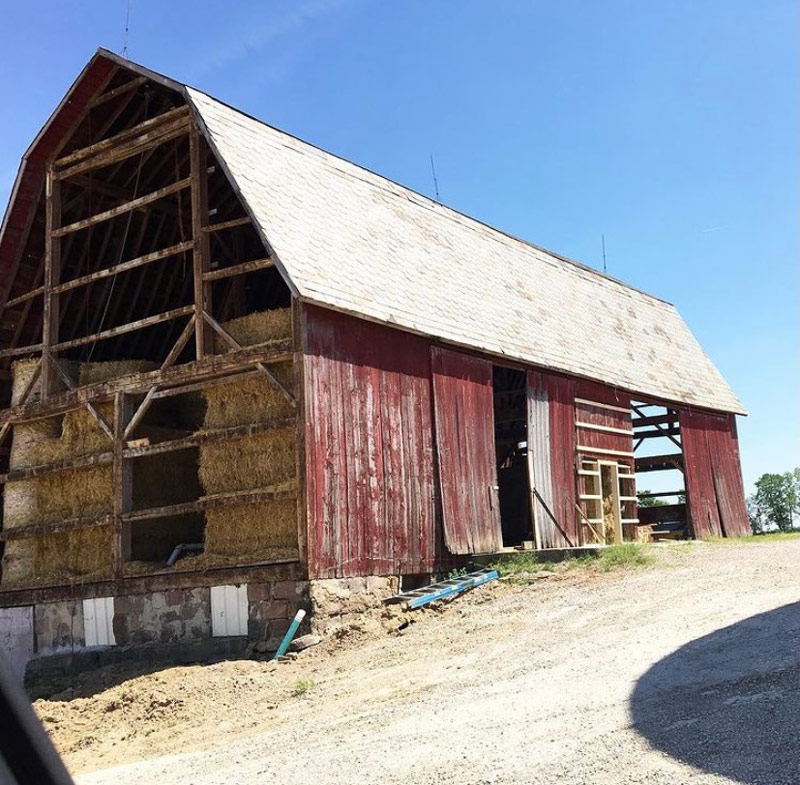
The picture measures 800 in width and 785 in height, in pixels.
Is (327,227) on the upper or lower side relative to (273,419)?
upper

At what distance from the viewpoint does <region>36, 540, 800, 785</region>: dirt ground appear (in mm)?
6820

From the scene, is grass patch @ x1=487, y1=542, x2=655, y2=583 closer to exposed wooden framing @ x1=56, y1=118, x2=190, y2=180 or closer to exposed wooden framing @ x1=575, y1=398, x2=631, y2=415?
exposed wooden framing @ x1=575, y1=398, x2=631, y2=415

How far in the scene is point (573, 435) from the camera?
20.9 metres

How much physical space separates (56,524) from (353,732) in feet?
34.7

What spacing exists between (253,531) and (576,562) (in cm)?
594

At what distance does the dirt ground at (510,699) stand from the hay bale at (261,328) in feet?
16.2

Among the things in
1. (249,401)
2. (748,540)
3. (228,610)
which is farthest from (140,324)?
(748,540)

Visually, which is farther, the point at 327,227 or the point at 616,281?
the point at 616,281

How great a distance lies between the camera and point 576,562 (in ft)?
55.9

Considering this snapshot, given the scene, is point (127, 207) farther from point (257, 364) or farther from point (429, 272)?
point (429, 272)

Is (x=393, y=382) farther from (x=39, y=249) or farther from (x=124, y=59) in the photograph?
(x=39, y=249)

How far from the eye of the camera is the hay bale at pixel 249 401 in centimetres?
1523

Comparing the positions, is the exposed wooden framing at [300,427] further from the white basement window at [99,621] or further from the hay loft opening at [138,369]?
the white basement window at [99,621]

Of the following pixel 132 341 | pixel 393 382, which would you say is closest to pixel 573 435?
pixel 393 382
